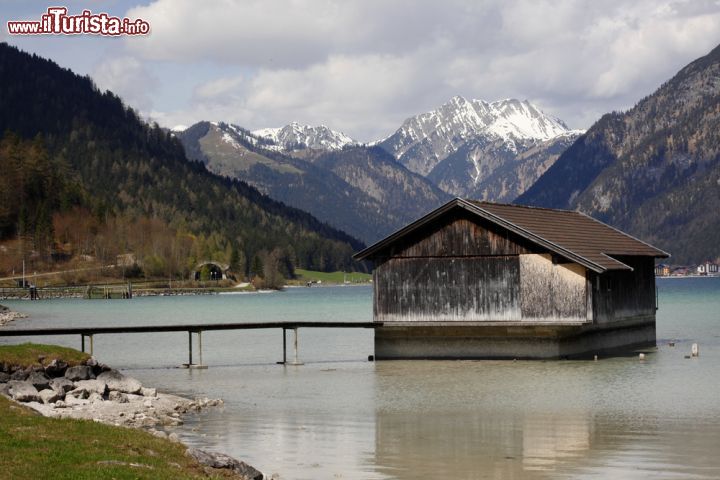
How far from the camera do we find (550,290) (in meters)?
52.3

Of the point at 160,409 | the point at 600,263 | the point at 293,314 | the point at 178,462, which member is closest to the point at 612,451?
the point at 178,462

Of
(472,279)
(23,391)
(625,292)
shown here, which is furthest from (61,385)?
(625,292)

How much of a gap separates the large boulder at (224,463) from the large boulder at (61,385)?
15653 mm

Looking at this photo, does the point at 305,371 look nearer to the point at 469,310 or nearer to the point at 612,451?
the point at 469,310

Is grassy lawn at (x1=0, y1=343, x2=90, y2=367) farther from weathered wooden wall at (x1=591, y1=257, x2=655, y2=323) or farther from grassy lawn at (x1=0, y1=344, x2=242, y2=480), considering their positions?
weathered wooden wall at (x1=591, y1=257, x2=655, y2=323)

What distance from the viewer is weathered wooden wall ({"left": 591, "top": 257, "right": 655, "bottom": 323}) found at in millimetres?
54469

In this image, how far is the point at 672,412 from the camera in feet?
118

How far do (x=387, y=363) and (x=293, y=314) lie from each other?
7221 centimetres

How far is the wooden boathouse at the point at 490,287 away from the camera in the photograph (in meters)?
52.3

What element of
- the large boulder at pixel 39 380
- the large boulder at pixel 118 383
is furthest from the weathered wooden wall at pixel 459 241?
the large boulder at pixel 39 380

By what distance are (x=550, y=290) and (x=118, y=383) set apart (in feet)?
71.3

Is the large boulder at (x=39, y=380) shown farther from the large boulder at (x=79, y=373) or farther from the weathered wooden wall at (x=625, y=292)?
the weathered wooden wall at (x=625, y=292)


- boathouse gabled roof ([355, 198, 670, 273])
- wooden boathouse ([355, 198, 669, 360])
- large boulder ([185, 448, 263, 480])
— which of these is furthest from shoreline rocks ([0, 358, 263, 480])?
wooden boathouse ([355, 198, 669, 360])

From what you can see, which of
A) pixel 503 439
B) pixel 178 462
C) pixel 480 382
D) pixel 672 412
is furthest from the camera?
pixel 480 382
